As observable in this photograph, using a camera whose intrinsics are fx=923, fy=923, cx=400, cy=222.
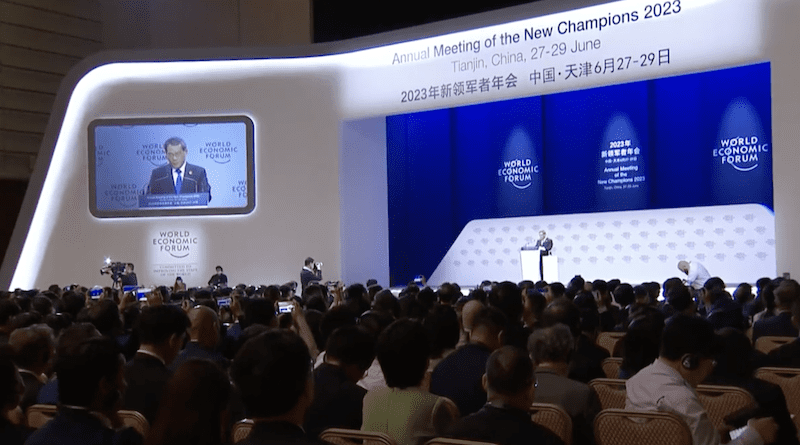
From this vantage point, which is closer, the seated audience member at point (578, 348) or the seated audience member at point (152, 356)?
the seated audience member at point (152, 356)

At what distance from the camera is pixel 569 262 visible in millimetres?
15406

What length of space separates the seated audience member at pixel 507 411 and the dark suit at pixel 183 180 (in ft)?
47.0

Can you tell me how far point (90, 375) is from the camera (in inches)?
105

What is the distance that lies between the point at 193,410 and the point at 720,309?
4330mm

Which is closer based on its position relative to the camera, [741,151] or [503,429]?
[503,429]

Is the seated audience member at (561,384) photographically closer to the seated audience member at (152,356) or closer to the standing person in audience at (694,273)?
the seated audience member at (152,356)

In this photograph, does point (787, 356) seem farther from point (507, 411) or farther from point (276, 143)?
point (276, 143)

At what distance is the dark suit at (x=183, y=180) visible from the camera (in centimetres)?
1662

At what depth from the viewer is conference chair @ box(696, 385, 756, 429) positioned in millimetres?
3379

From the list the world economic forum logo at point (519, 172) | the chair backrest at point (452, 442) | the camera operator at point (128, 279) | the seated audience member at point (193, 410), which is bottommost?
the camera operator at point (128, 279)

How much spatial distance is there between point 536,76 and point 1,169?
1224 cm

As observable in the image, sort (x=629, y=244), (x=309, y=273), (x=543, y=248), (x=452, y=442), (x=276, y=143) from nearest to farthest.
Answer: (x=452, y=442)
(x=543, y=248)
(x=309, y=273)
(x=629, y=244)
(x=276, y=143)

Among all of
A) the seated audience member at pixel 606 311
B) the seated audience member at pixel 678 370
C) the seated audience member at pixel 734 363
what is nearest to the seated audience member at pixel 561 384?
the seated audience member at pixel 678 370

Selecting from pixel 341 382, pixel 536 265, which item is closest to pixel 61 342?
pixel 341 382
